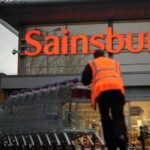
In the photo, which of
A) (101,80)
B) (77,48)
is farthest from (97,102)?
(77,48)

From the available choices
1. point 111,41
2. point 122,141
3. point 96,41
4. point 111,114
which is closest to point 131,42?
point 111,41

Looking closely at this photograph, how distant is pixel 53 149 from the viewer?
1134 centimetres

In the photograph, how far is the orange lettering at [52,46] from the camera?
25.1 meters

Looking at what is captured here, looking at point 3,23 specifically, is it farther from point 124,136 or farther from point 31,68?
point 124,136

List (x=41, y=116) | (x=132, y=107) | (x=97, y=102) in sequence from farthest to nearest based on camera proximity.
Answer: (x=132, y=107)
(x=41, y=116)
(x=97, y=102)

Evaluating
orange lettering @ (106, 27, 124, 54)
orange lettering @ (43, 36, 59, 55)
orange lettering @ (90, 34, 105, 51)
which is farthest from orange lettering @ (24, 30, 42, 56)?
orange lettering @ (106, 27, 124, 54)

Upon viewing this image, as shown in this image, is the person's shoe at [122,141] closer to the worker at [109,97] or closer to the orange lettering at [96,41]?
the worker at [109,97]

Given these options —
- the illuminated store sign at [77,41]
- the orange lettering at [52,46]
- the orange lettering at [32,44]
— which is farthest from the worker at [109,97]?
the orange lettering at [32,44]

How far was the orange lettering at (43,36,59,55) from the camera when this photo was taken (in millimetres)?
25094

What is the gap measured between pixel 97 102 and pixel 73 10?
54.4 feet

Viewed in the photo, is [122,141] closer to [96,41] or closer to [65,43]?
[96,41]

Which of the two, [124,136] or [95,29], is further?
[95,29]

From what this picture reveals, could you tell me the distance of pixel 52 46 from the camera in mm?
25312

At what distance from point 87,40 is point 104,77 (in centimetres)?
1746
